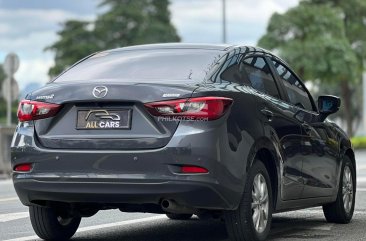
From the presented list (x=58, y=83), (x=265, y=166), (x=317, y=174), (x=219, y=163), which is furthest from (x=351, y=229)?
(x=58, y=83)

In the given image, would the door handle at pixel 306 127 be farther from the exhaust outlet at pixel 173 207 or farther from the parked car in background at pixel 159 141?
the exhaust outlet at pixel 173 207

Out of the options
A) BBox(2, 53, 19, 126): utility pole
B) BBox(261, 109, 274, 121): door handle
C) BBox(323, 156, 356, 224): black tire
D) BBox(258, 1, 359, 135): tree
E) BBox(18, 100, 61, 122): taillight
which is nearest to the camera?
BBox(18, 100, 61, 122): taillight

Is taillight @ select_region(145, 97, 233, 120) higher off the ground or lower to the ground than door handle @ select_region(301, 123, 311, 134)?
higher

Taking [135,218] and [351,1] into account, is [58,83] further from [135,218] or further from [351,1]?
[351,1]

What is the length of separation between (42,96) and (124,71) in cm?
70

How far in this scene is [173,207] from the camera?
659cm

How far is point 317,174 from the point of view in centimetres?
816

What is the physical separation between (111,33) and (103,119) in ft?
225

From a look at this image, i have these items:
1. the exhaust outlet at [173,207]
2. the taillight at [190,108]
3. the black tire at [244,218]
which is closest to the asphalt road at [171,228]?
the black tire at [244,218]

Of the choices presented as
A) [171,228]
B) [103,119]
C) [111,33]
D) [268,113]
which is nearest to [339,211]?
[171,228]

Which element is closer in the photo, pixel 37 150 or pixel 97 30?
pixel 37 150

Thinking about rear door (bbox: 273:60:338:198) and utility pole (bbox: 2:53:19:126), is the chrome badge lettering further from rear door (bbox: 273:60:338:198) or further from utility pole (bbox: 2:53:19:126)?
utility pole (bbox: 2:53:19:126)

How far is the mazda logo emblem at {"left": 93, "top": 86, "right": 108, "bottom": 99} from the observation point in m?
6.55

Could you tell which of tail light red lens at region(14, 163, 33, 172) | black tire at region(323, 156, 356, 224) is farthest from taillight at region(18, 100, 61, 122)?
black tire at region(323, 156, 356, 224)
